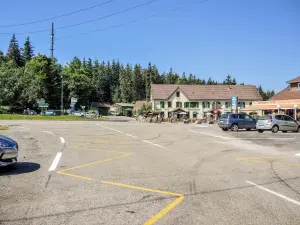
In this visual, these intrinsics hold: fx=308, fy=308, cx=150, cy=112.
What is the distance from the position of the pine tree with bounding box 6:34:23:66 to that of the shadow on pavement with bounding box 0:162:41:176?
106 m

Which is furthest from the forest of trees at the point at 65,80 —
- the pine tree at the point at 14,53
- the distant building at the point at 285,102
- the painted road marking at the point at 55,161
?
the painted road marking at the point at 55,161

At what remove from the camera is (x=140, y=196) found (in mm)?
5820

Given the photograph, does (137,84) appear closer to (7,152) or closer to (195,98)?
(195,98)

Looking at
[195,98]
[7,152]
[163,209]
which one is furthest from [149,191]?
[195,98]

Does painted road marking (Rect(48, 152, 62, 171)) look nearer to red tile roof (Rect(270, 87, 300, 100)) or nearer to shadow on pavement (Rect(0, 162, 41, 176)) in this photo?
shadow on pavement (Rect(0, 162, 41, 176))

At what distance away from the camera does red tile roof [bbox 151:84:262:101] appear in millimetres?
82781

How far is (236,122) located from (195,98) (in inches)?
2163

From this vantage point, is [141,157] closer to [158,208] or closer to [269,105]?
[158,208]

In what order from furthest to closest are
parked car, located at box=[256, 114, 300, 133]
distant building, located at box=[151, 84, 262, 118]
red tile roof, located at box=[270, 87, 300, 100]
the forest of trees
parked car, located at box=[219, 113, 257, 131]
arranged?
distant building, located at box=[151, 84, 262, 118]
the forest of trees
red tile roof, located at box=[270, 87, 300, 100]
parked car, located at box=[219, 113, 257, 131]
parked car, located at box=[256, 114, 300, 133]

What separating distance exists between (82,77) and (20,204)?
298 ft

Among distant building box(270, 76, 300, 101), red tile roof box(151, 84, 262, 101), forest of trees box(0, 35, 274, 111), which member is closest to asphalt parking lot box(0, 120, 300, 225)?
distant building box(270, 76, 300, 101)

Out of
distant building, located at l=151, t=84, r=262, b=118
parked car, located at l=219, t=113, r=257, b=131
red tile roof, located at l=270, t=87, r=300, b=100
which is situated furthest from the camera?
distant building, located at l=151, t=84, r=262, b=118

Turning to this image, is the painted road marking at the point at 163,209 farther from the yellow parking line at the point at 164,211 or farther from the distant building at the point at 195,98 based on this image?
the distant building at the point at 195,98

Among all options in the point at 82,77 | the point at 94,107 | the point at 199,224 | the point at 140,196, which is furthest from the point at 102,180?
the point at 94,107
